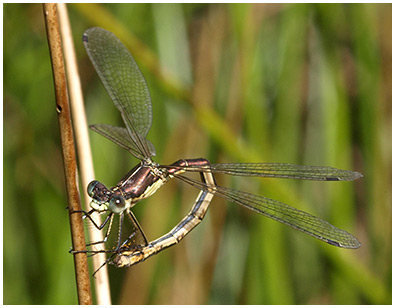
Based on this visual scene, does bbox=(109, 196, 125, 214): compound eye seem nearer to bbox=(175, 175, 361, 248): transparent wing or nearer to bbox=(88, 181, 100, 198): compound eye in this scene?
bbox=(88, 181, 100, 198): compound eye

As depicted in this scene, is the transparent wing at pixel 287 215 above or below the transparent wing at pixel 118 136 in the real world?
below

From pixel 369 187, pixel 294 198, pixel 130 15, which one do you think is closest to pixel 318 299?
pixel 369 187

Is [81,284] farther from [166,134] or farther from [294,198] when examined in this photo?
[166,134]

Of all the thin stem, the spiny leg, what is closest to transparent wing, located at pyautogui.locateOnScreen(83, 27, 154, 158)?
the spiny leg

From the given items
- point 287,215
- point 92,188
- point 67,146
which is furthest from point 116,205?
point 287,215

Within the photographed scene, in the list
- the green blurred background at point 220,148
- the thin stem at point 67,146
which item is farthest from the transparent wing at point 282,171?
the green blurred background at point 220,148

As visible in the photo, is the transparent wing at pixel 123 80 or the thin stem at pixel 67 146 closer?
the thin stem at pixel 67 146

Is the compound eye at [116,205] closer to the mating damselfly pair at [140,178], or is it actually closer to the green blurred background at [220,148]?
the mating damselfly pair at [140,178]
